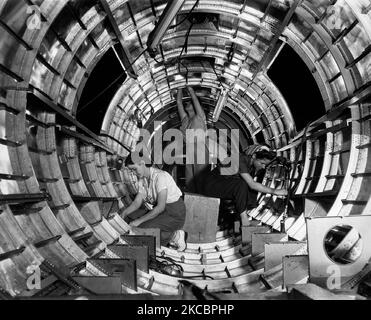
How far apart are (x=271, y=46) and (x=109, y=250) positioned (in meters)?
4.45

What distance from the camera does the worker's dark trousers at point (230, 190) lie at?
7.34m

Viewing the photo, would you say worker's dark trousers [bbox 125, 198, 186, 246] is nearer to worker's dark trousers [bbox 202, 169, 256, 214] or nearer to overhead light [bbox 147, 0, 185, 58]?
worker's dark trousers [bbox 202, 169, 256, 214]

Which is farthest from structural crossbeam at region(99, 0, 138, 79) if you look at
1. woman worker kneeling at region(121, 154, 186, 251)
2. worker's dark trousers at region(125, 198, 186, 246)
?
worker's dark trousers at region(125, 198, 186, 246)

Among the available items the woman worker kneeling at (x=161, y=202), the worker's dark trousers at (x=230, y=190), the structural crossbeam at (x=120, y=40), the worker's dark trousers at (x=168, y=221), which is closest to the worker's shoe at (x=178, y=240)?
the woman worker kneeling at (x=161, y=202)

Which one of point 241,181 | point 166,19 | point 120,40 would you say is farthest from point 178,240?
point 166,19

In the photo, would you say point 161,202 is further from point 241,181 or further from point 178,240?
point 241,181

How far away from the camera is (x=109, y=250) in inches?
183

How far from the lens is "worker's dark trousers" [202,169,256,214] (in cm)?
734

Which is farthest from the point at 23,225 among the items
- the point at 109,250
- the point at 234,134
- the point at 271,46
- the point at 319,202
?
the point at 234,134

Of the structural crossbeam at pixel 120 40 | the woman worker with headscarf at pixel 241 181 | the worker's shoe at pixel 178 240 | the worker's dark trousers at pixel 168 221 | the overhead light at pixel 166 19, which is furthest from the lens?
the woman worker with headscarf at pixel 241 181

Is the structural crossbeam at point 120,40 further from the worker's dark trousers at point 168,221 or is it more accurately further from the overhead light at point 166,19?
the worker's dark trousers at point 168,221

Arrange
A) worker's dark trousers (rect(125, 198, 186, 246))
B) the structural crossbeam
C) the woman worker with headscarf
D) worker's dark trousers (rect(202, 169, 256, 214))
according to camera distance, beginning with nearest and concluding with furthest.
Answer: the structural crossbeam → worker's dark trousers (rect(125, 198, 186, 246)) → the woman worker with headscarf → worker's dark trousers (rect(202, 169, 256, 214))

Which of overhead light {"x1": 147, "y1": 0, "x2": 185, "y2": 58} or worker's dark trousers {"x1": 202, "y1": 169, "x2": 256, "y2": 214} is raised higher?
overhead light {"x1": 147, "y1": 0, "x2": 185, "y2": 58}

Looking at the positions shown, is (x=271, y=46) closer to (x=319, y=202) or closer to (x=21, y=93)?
(x=319, y=202)
